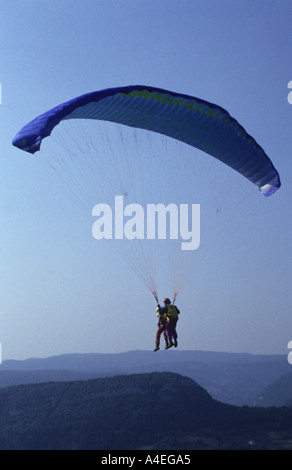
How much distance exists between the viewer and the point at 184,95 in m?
22.6

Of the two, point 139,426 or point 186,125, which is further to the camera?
point 139,426

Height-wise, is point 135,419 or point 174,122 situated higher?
point 174,122

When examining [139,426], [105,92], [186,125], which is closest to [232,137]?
[186,125]

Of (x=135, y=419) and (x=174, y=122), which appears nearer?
(x=174, y=122)

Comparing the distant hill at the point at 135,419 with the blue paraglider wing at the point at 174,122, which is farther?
the distant hill at the point at 135,419

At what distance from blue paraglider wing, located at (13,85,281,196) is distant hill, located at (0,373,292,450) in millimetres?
115855

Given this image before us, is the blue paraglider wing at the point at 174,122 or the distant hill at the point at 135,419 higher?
the blue paraglider wing at the point at 174,122

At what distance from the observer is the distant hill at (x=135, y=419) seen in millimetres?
139750

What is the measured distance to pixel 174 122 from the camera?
2373 cm

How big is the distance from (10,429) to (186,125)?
151 metres

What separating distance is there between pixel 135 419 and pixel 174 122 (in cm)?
13270

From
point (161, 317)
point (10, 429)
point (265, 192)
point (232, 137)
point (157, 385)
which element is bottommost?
point (10, 429)

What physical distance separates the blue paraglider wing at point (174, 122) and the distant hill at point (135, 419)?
11586 centimetres
